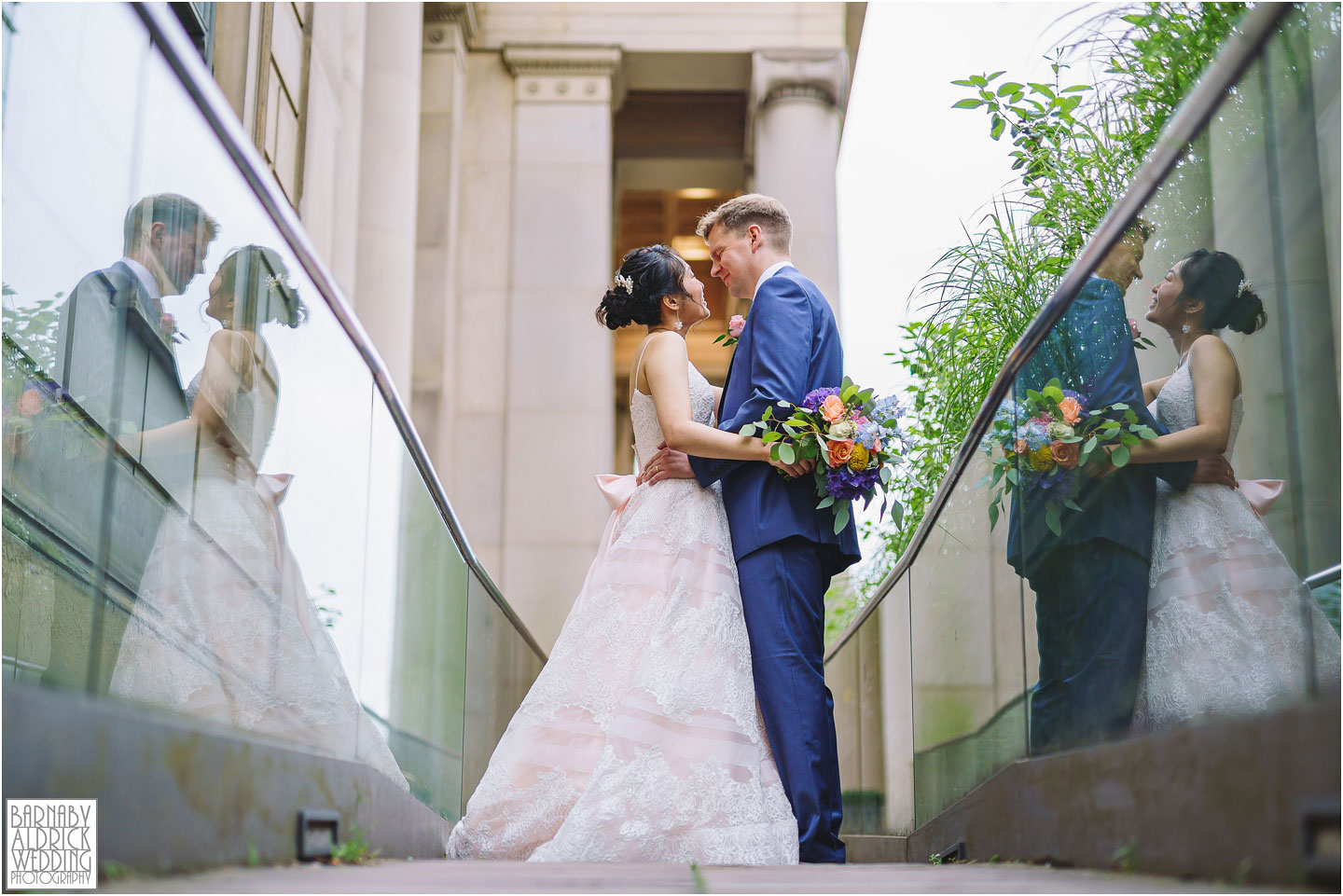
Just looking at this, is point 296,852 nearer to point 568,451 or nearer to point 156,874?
point 156,874

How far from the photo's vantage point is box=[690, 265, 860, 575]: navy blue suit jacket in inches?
144

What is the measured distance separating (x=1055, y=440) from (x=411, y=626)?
205cm

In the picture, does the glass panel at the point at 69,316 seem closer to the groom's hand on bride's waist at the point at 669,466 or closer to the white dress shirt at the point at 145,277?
the white dress shirt at the point at 145,277

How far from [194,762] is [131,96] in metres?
1.10

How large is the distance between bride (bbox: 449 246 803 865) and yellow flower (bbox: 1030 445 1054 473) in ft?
2.73

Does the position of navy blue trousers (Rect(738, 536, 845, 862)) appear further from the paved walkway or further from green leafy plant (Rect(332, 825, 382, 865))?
green leafy plant (Rect(332, 825, 382, 865))

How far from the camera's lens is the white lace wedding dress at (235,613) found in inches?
96.2

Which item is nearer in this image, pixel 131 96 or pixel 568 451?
pixel 131 96

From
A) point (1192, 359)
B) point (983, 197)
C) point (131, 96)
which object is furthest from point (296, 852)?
point (983, 197)

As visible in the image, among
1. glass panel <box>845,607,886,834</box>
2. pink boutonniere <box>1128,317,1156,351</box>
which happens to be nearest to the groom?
pink boutonniere <box>1128,317,1156,351</box>

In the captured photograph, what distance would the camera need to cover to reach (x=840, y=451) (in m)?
3.53

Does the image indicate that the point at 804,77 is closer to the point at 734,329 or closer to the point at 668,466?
the point at 734,329

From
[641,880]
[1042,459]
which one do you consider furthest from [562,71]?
[641,880]

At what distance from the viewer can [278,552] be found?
9.07 ft
